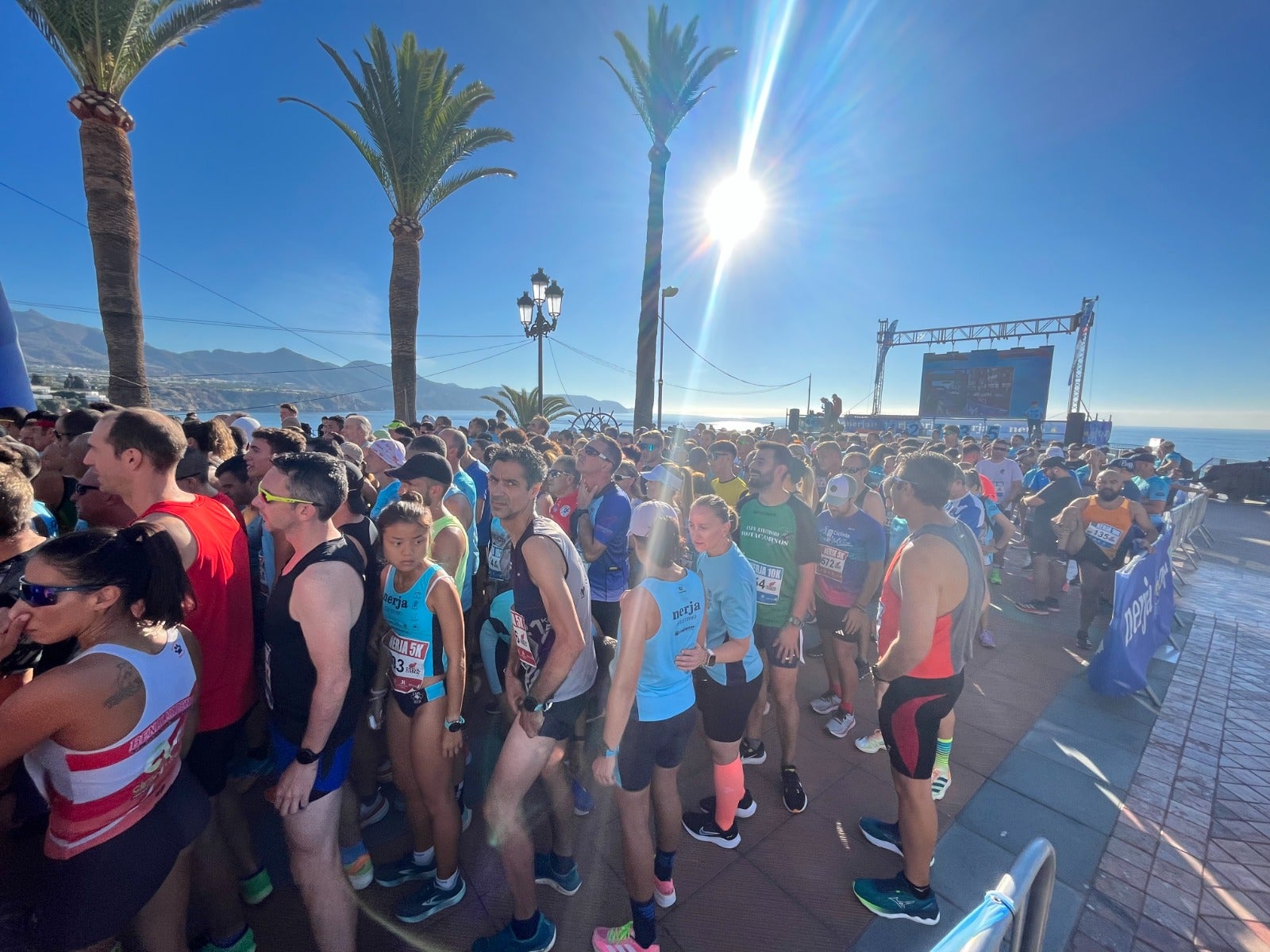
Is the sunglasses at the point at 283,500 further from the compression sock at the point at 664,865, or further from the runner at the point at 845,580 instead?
the runner at the point at 845,580

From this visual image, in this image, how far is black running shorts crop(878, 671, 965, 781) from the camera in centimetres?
234

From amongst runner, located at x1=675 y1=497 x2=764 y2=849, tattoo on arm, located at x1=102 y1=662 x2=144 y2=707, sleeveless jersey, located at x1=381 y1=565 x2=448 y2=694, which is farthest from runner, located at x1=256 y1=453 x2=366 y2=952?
runner, located at x1=675 y1=497 x2=764 y2=849

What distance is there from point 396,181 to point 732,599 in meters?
11.6

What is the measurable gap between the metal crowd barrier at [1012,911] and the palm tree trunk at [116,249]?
10.0m

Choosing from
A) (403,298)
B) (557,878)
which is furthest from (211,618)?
(403,298)

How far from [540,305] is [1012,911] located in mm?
11813

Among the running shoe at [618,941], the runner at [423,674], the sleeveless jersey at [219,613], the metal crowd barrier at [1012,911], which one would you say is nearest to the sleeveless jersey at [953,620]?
the metal crowd barrier at [1012,911]

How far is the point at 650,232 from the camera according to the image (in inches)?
449

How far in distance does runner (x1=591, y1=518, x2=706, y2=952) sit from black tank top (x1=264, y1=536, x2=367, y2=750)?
112 cm

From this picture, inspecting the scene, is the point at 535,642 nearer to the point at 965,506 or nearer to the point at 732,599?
the point at 732,599

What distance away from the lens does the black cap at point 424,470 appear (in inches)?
110

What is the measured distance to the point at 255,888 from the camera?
235 cm

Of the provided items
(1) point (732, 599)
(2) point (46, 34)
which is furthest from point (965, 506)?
(2) point (46, 34)

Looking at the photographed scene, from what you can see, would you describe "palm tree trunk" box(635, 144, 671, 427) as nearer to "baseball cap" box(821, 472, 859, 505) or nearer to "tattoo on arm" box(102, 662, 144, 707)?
"baseball cap" box(821, 472, 859, 505)
